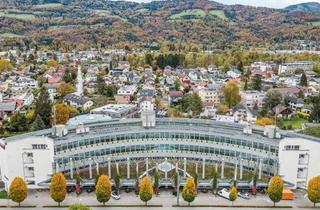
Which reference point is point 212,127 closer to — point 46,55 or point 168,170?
point 168,170

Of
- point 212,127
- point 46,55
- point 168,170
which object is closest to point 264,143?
point 212,127

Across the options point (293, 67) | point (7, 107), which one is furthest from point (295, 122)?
point (293, 67)

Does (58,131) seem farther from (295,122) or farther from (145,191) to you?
(295,122)

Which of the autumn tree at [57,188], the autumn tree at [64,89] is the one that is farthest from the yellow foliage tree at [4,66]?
the autumn tree at [57,188]

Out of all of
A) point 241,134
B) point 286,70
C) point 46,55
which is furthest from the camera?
point 46,55

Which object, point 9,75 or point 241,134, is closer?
point 241,134

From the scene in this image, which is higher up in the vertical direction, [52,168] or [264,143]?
[264,143]

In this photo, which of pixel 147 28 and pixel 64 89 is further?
pixel 147 28
